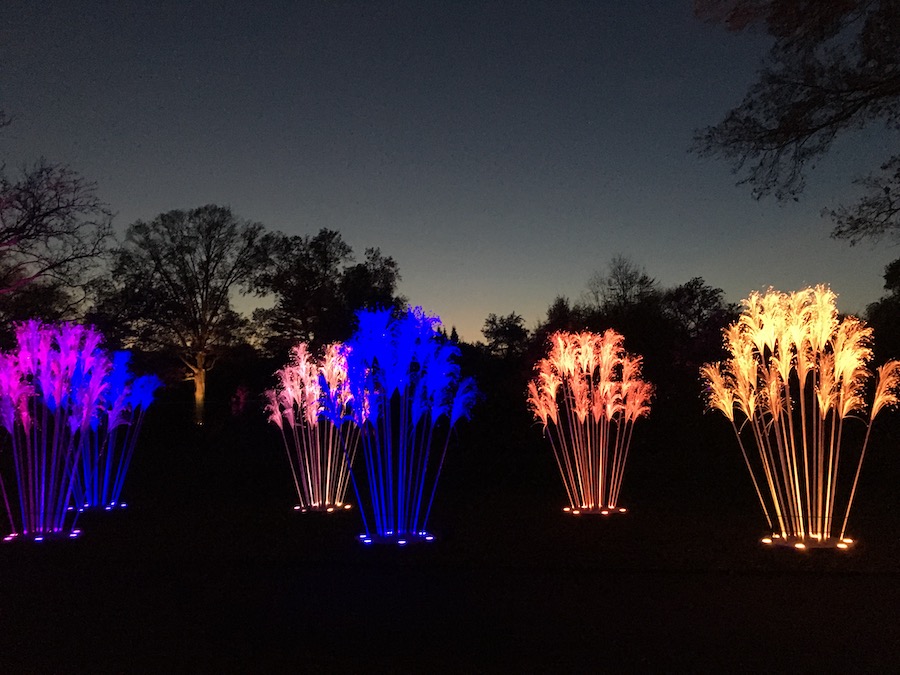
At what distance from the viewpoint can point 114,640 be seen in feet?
18.7

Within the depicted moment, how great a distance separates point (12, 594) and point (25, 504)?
4.47 meters

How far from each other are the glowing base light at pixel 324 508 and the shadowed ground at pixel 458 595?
0.42 metres

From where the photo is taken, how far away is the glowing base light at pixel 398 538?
9835mm

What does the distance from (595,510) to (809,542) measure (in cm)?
466

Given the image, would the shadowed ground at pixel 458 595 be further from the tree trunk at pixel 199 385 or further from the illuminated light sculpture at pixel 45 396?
the tree trunk at pixel 199 385

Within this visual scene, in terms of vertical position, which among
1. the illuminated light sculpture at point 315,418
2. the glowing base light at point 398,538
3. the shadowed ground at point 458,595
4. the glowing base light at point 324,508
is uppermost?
the illuminated light sculpture at point 315,418

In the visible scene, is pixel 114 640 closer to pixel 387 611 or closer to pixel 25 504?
pixel 387 611

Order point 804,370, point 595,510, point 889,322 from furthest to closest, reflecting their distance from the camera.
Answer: point 889,322
point 595,510
point 804,370

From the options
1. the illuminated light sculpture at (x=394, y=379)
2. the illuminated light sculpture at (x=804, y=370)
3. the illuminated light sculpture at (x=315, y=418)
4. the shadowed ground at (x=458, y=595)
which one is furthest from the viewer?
the illuminated light sculpture at (x=315, y=418)

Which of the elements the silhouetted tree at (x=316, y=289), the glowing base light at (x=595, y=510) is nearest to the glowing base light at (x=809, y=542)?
the glowing base light at (x=595, y=510)

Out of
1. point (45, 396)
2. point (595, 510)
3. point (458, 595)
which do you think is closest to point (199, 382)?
point (45, 396)

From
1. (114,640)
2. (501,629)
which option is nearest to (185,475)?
(114,640)

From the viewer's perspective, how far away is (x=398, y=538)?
1009 centimetres

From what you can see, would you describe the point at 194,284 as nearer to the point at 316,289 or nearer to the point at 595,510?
the point at 316,289
